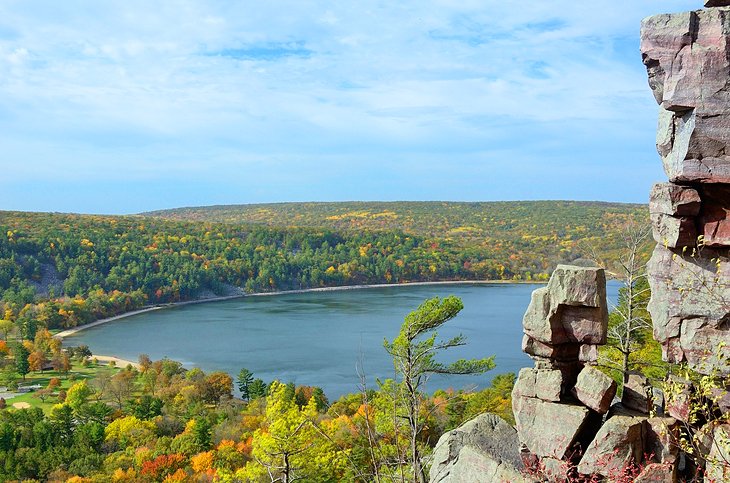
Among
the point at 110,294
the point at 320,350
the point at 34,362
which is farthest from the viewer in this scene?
the point at 110,294

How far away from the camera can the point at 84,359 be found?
46938 mm

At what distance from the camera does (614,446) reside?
8.20 m

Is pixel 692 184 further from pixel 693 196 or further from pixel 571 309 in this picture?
pixel 571 309

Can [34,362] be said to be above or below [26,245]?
below

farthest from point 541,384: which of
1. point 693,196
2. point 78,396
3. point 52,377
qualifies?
point 52,377

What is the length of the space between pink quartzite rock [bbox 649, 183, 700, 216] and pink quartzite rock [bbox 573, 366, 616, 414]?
2.34 metres

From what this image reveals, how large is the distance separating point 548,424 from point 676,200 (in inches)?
134

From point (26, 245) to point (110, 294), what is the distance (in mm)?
14130

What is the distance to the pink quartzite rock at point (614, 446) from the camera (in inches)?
320

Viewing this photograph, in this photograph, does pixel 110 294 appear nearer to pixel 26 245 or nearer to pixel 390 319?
pixel 26 245

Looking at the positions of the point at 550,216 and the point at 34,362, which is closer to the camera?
the point at 34,362

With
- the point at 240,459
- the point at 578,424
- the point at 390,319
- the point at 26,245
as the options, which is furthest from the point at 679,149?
the point at 26,245

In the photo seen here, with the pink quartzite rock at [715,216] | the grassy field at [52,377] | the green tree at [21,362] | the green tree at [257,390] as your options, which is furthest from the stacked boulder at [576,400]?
the green tree at [21,362]

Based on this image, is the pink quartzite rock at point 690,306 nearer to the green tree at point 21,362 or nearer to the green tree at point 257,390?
the green tree at point 257,390
